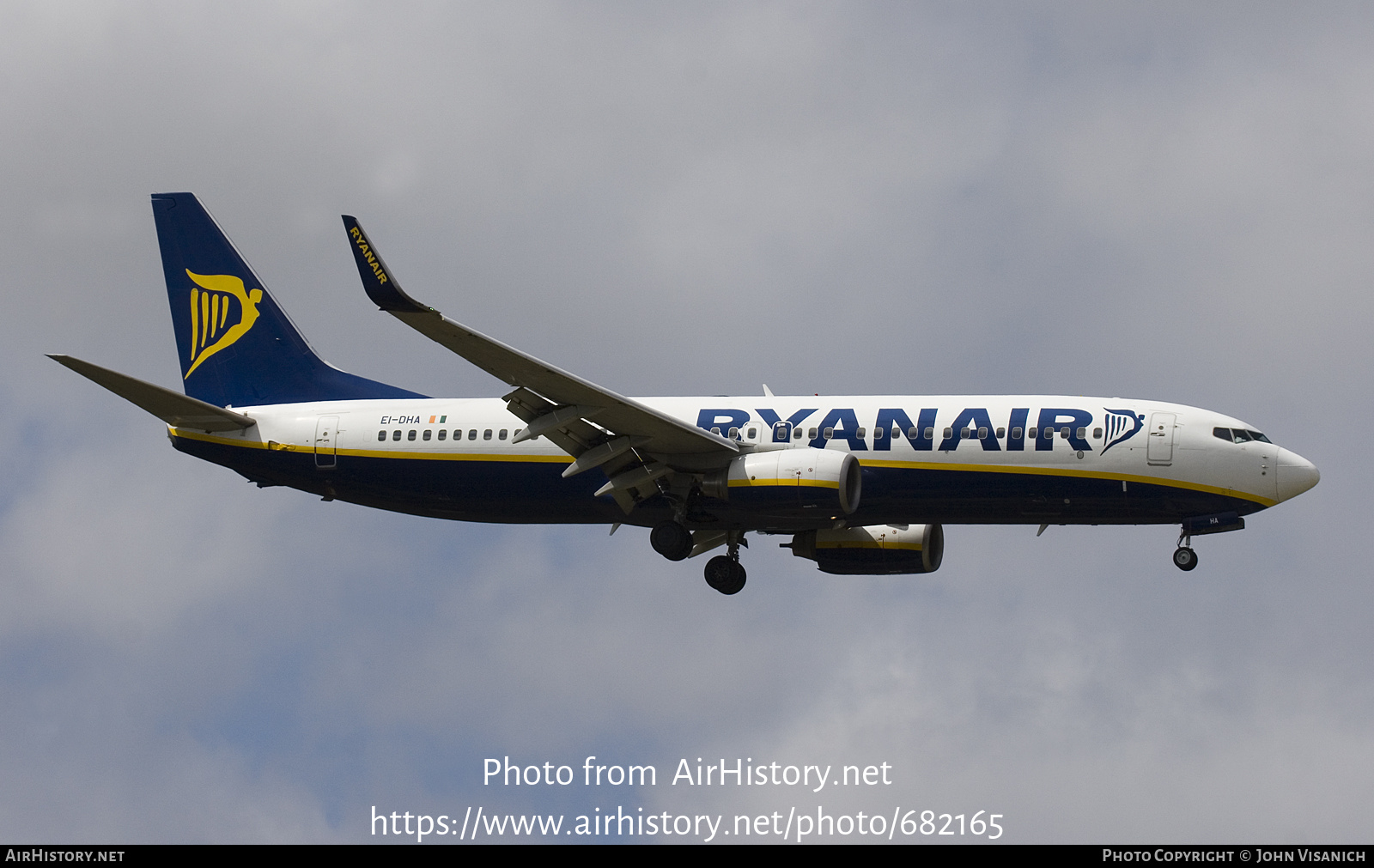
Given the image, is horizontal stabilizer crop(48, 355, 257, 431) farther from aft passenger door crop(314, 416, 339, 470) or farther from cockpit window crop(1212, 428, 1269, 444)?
cockpit window crop(1212, 428, 1269, 444)

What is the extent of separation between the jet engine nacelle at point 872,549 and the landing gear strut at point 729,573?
8.07 ft

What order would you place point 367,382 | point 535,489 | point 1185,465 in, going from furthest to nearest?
point 367,382 → point 535,489 → point 1185,465

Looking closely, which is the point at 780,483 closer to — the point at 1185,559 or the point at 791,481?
the point at 791,481

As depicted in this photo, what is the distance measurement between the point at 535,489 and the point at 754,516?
6278 millimetres

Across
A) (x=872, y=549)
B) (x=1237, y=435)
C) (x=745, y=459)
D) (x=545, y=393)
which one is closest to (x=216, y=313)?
(x=545, y=393)

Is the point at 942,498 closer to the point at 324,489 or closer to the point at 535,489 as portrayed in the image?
the point at 535,489

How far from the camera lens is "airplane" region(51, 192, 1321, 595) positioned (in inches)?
1690

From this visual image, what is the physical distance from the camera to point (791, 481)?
42.8m

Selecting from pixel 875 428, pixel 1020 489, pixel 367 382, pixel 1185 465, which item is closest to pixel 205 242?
pixel 367 382

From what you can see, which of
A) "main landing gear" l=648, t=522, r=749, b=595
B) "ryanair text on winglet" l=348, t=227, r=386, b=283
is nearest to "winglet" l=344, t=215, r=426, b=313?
"ryanair text on winglet" l=348, t=227, r=386, b=283

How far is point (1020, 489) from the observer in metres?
43.1

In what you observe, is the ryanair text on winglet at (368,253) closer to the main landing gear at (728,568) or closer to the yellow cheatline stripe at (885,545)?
the main landing gear at (728,568)

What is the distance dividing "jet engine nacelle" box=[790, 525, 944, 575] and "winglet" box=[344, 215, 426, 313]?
17296 mm

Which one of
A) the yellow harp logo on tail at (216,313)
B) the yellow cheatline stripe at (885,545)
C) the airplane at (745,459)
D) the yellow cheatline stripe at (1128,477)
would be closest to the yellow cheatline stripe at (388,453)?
the airplane at (745,459)
